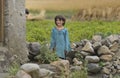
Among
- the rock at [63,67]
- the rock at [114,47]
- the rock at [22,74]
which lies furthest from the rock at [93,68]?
the rock at [22,74]

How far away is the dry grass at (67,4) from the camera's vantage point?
1409 centimetres

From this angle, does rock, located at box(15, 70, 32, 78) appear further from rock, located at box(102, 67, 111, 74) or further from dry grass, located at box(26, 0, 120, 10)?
dry grass, located at box(26, 0, 120, 10)

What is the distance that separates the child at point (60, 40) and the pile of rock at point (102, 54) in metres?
0.26

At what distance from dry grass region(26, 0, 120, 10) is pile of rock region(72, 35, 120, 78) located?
4.97 metres

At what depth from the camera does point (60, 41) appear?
29.0ft

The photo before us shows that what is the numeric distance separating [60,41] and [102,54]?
758 millimetres

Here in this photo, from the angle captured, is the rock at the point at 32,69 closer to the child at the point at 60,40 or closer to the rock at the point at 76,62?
the rock at the point at 76,62

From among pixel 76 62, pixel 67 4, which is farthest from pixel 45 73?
pixel 67 4

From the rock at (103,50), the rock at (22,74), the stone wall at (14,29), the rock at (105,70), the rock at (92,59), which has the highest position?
the stone wall at (14,29)

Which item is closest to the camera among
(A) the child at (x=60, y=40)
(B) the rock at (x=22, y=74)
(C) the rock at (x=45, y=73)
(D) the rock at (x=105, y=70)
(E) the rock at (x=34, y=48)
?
(B) the rock at (x=22, y=74)

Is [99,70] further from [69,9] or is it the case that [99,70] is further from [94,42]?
[69,9]

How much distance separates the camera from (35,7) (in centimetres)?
1445

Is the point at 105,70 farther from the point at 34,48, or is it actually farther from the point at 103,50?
the point at 34,48

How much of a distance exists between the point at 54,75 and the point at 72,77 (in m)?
0.27
